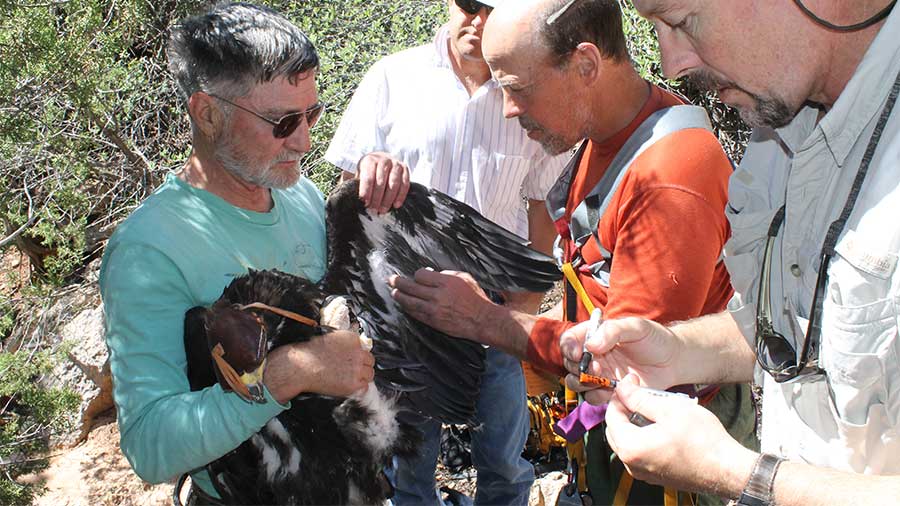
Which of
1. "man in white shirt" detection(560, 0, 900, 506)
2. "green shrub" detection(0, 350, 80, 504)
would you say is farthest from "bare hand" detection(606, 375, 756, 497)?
"green shrub" detection(0, 350, 80, 504)

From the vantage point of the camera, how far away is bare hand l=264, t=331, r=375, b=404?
2.17 metres

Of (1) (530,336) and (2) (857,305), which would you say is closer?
(2) (857,305)

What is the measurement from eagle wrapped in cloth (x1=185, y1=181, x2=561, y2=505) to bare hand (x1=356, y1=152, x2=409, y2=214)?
1.7 inches

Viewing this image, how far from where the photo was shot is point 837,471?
1543mm

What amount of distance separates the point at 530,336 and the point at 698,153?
80 cm

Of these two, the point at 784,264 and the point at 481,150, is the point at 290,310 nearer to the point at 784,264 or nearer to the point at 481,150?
the point at 784,264

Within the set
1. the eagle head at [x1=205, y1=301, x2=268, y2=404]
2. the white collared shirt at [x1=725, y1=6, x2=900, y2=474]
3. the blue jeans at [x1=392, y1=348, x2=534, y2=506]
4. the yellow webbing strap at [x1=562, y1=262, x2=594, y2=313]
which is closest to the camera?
the white collared shirt at [x1=725, y1=6, x2=900, y2=474]

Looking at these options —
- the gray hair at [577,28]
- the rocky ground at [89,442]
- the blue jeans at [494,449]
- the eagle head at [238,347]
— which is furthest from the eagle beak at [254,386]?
the rocky ground at [89,442]

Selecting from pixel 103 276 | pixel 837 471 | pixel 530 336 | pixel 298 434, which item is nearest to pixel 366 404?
pixel 298 434

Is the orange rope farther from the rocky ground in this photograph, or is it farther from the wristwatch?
the rocky ground

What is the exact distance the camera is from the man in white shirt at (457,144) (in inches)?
140

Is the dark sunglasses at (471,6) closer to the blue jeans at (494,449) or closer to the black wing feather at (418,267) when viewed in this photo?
the black wing feather at (418,267)

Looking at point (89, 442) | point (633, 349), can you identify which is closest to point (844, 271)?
point (633, 349)

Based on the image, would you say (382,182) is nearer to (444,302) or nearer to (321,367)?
(444,302)
